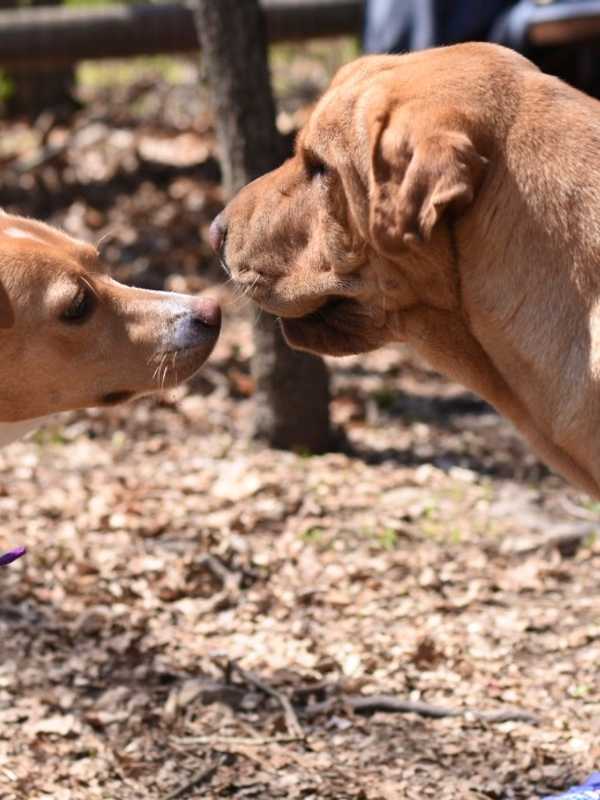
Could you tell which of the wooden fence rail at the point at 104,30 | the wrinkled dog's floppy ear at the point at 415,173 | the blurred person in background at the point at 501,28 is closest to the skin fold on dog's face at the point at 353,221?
the wrinkled dog's floppy ear at the point at 415,173

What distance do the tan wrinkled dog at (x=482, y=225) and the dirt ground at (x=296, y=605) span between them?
1.51 metres

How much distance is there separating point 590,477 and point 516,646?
189 centimetres

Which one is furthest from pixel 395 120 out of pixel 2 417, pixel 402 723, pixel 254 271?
pixel 402 723

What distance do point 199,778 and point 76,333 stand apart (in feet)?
5.02

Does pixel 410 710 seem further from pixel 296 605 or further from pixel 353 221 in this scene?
pixel 353 221

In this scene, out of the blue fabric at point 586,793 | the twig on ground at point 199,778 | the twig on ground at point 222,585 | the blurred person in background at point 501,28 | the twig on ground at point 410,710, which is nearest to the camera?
the blue fabric at point 586,793

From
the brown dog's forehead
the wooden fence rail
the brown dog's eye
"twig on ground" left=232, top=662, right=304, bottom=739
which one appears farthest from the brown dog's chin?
the wooden fence rail

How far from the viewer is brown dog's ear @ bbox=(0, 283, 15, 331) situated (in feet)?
14.5

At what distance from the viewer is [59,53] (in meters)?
10.1

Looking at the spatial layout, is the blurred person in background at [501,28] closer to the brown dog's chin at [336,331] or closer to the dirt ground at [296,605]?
the dirt ground at [296,605]

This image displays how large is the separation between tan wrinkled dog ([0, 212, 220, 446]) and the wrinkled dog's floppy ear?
119cm

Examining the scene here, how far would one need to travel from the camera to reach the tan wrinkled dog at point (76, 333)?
4613mm

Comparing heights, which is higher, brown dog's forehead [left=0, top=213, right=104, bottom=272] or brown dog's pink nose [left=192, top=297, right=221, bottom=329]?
brown dog's forehead [left=0, top=213, right=104, bottom=272]

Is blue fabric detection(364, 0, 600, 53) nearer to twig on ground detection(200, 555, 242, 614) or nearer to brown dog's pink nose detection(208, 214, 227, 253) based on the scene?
twig on ground detection(200, 555, 242, 614)
